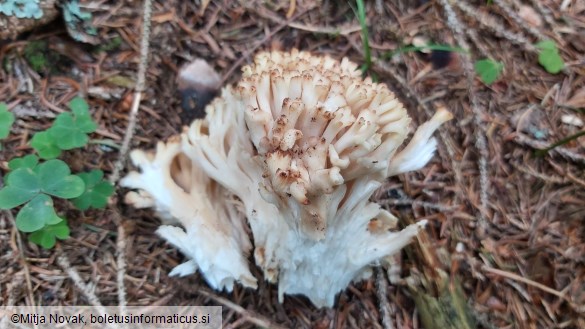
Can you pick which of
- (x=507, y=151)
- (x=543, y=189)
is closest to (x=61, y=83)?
(x=507, y=151)

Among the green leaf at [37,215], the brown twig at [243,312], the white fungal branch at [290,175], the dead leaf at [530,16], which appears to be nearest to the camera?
the white fungal branch at [290,175]

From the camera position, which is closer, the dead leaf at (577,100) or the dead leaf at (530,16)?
the dead leaf at (577,100)

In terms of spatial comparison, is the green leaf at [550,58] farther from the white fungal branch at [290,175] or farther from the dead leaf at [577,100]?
the white fungal branch at [290,175]

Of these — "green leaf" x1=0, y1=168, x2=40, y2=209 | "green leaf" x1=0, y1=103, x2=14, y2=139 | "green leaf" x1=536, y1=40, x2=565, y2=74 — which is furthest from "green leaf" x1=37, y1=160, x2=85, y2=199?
"green leaf" x1=536, y1=40, x2=565, y2=74

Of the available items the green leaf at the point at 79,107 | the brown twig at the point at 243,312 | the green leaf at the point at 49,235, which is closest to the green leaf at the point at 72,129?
the green leaf at the point at 79,107

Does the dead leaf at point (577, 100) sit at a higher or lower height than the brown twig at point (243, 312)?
higher

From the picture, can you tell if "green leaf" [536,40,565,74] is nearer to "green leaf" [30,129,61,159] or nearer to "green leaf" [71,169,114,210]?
"green leaf" [71,169,114,210]

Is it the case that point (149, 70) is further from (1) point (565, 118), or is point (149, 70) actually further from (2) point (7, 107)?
(1) point (565, 118)
